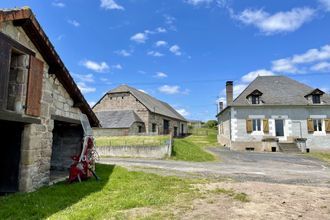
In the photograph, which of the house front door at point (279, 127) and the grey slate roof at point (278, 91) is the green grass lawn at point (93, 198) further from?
the grey slate roof at point (278, 91)

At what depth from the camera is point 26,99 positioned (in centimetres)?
709

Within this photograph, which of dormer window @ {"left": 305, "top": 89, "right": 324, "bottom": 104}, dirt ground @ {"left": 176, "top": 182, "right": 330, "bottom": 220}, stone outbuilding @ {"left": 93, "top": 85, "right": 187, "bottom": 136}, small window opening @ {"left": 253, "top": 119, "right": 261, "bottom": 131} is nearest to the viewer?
dirt ground @ {"left": 176, "top": 182, "right": 330, "bottom": 220}

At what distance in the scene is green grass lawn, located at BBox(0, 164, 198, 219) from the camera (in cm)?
554

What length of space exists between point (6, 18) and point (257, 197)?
7.58 metres

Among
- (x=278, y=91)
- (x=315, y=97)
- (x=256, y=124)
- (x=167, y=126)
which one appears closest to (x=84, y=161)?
(x=256, y=124)

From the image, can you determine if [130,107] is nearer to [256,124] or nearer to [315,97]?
[256,124]

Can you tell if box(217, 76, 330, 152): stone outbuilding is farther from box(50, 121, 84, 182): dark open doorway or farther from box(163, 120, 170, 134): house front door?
box(50, 121, 84, 182): dark open doorway

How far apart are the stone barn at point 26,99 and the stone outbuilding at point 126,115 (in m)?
21.6

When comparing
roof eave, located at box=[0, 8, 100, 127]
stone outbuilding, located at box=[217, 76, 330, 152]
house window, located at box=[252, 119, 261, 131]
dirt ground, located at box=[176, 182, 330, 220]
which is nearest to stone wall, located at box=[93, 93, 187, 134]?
stone outbuilding, located at box=[217, 76, 330, 152]

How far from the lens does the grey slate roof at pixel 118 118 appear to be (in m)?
30.6

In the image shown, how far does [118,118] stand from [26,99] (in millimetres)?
25449

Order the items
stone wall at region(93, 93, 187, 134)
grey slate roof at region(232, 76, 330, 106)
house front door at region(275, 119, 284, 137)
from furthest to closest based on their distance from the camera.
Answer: stone wall at region(93, 93, 187, 134) < grey slate roof at region(232, 76, 330, 106) < house front door at region(275, 119, 284, 137)

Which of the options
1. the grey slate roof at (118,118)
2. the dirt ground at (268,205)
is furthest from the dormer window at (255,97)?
the dirt ground at (268,205)

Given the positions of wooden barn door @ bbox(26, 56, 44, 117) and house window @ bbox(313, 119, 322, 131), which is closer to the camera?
wooden barn door @ bbox(26, 56, 44, 117)
